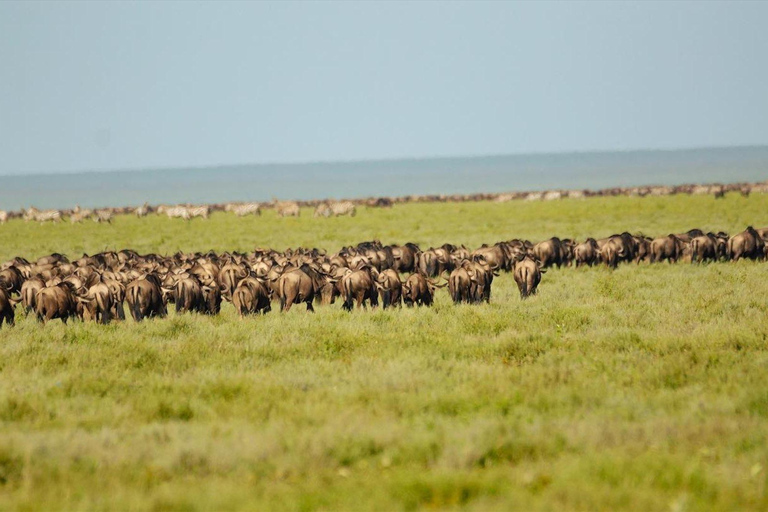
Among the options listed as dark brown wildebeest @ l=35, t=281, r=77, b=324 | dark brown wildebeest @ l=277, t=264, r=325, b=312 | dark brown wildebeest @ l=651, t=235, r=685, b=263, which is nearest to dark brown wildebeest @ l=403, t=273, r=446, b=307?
dark brown wildebeest @ l=277, t=264, r=325, b=312

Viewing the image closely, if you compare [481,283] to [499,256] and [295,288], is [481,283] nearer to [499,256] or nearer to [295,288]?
[295,288]

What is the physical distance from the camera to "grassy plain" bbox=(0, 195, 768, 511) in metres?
6.48

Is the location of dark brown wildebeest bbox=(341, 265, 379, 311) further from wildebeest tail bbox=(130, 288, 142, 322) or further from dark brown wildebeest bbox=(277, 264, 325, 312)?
wildebeest tail bbox=(130, 288, 142, 322)

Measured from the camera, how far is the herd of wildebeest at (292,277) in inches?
632

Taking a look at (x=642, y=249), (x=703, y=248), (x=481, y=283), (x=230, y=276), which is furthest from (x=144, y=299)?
(x=703, y=248)

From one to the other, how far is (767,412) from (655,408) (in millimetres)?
1157

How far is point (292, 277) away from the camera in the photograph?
17.0 meters

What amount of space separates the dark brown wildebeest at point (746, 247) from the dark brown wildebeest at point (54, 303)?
18981mm

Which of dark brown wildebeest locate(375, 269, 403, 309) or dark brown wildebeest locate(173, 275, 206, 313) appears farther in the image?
dark brown wildebeest locate(375, 269, 403, 309)

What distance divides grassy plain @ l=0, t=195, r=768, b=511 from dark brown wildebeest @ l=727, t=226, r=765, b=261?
7.23 m

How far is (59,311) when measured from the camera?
15164mm

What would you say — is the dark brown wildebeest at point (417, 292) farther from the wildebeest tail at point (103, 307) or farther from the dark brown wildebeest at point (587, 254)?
the dark brown wildebeest at point (587, 254)

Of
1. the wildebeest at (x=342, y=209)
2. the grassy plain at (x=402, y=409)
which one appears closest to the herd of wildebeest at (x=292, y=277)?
the grassy plain at (x=402, y=409)

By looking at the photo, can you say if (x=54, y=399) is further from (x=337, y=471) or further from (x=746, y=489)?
(x=746, y=489)
